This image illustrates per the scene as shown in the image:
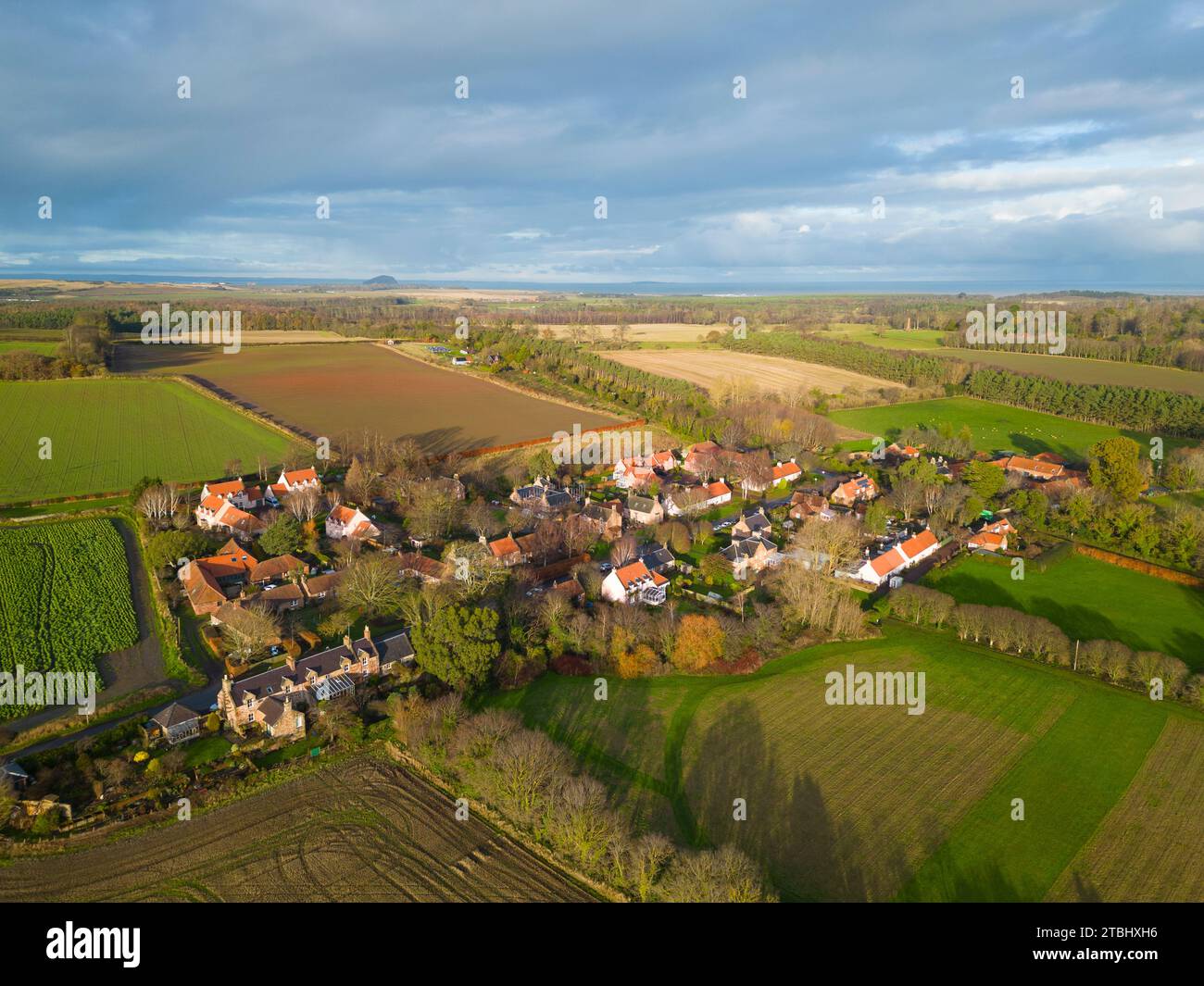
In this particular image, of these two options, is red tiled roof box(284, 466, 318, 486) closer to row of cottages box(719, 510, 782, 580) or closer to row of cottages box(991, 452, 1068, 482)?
row of cottages box(719, 510, 782, 580)

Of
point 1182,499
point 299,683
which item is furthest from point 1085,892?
point 1182,499

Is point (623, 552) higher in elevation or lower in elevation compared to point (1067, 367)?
lower

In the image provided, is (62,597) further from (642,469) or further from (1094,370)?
(1094,370)

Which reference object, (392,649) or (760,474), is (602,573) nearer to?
(392,649)

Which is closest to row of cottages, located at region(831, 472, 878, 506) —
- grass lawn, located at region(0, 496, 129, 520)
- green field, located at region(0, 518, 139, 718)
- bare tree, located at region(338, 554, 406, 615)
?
bare tree, located at region(338, 554, 406, 615)

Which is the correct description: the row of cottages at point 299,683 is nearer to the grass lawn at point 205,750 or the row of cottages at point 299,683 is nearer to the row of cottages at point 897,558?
the grass lawn at point 205,750

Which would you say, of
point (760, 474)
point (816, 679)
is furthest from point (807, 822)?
point (760, 474)
